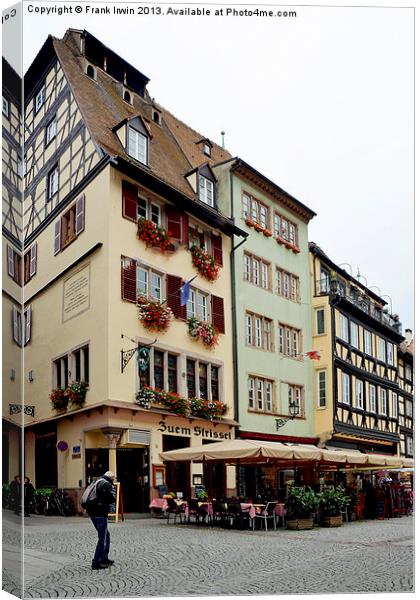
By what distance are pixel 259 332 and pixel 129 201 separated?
2753 millimetres

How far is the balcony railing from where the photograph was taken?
38.3 ft

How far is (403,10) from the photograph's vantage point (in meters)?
10.4

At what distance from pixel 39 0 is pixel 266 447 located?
21.8 ft

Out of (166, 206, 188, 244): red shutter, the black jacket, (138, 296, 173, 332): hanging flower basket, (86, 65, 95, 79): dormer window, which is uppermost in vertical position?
(86, 65, 95, 79): dormer window

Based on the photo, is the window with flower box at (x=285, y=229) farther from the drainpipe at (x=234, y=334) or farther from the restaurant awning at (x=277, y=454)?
the restaurant awning at (x=277, y=454)

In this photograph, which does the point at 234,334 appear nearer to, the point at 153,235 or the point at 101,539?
the point at 153,235

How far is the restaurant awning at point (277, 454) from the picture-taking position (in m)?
10.9

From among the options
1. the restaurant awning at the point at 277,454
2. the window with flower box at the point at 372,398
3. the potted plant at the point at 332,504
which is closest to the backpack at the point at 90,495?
the restaurant awning at the point at 277,454

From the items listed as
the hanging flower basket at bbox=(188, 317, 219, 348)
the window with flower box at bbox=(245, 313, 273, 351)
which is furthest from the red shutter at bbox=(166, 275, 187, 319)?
the window with flower box at bbox=(245, 313, 273, 351)

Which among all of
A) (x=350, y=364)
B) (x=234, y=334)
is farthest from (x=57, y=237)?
(x=350, y=364)

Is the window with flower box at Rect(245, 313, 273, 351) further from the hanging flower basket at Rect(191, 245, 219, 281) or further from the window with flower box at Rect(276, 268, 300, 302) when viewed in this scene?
the hanging flower basket at Rect(191, 245, 219, 281)

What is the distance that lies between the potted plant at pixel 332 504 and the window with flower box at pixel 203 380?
14.1ft

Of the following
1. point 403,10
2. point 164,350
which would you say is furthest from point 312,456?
point 403,10

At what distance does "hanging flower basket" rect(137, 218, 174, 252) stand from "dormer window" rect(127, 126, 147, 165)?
31.1 inches
